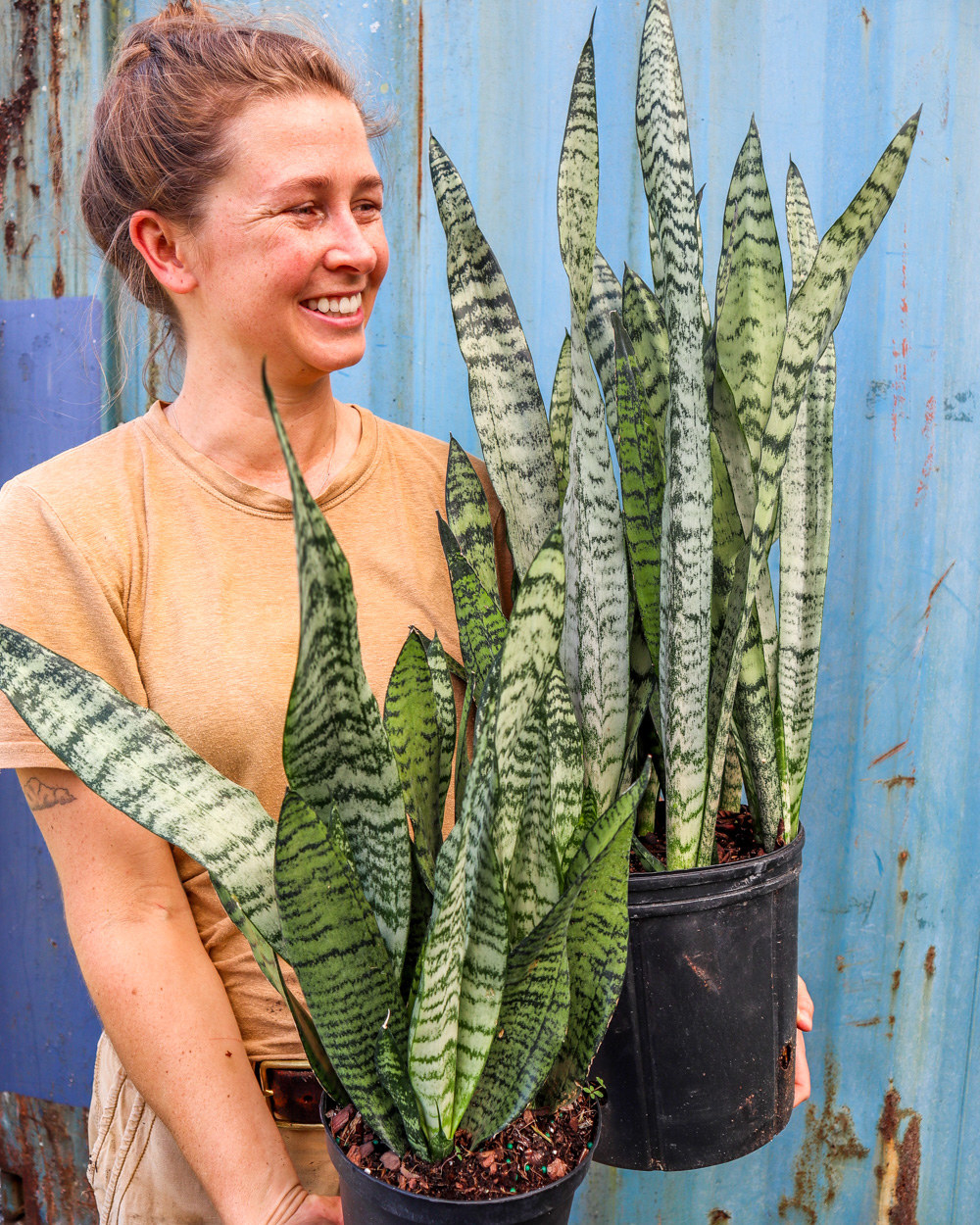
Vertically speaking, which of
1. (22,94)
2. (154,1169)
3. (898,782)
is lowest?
(154,1169)

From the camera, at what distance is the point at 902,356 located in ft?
3.63

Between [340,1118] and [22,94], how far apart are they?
1.40 metres

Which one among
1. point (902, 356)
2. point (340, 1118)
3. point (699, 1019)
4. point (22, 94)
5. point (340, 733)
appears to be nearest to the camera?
point (340, 733)

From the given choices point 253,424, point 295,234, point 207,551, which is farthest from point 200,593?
point 295,234

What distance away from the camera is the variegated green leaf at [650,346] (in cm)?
67

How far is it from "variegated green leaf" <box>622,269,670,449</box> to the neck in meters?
0.29

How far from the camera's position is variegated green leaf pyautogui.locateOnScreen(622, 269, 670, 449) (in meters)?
0.67

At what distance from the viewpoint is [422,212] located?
47.5 inches

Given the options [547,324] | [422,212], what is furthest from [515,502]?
[422,212]

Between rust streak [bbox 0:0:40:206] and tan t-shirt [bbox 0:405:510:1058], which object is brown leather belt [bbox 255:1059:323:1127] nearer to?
tan t-shirt [bbox 0:405:510:1058]

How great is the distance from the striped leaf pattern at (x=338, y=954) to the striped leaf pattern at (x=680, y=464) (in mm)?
244

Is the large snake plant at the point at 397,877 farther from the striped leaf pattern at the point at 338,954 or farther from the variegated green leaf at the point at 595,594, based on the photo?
the variegated green leaf at the point at 595,594

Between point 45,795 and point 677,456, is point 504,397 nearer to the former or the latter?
point 677,456

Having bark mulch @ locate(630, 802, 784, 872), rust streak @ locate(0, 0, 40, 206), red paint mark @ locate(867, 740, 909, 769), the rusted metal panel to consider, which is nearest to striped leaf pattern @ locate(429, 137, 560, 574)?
bark mulch @ locate(630, 802, 784, 872)
